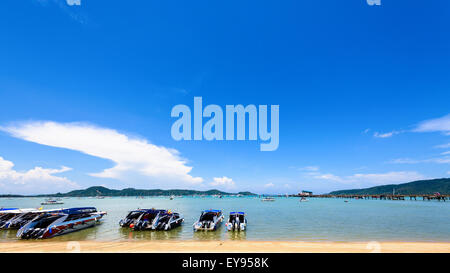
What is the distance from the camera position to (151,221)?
28.7 meters

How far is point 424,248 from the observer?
717 inches

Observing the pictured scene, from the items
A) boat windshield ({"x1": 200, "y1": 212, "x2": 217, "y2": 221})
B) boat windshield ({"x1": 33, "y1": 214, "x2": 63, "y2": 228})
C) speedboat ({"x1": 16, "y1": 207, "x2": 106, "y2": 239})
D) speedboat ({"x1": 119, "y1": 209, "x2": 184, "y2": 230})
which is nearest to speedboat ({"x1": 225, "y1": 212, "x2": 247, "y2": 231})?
boat windshield ({"x1": 200, "y1": 212, "x2": 217, "y2": 221})

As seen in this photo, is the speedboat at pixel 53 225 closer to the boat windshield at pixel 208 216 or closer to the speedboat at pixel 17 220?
the speedboat at pixel 17 220

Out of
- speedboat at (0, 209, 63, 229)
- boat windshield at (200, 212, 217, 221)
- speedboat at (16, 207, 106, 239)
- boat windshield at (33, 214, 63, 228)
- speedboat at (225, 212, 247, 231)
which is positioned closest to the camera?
speedboat at (16, 207, 106, 239)

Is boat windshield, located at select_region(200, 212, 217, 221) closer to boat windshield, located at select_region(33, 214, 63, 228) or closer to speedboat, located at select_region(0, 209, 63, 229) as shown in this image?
boat windshield, located at select_region(33, 214, 63, 228)

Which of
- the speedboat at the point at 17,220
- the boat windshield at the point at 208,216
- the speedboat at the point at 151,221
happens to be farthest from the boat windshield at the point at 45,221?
the boat windshield at the point at 208,216

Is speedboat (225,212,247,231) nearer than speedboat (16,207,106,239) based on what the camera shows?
No

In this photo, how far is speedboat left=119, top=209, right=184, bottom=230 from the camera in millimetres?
27156

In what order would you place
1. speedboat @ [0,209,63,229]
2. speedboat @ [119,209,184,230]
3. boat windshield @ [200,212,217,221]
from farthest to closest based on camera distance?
boat windshield @ [200,212,217,221], speedboat @ [0,209,63,229], speedboat @ [119,209,184,230]

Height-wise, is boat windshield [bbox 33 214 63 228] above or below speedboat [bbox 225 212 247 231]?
above
